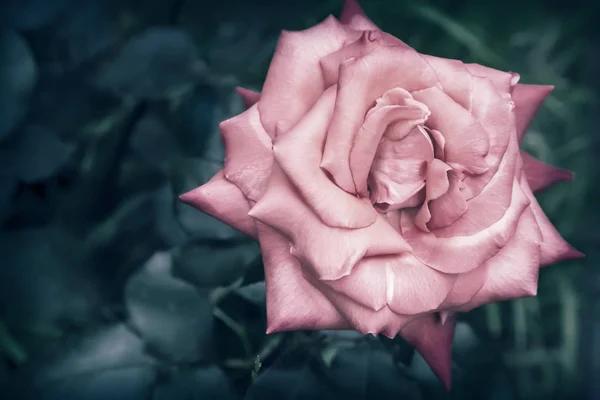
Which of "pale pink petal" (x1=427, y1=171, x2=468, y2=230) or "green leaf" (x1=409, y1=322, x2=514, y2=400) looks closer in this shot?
"pale pink petal" (x1=427, y1=171, x2=468, y2=230)

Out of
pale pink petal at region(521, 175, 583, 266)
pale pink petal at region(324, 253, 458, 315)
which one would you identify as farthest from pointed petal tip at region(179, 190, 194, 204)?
pale pink petal at region(521, 175, 583, 266)

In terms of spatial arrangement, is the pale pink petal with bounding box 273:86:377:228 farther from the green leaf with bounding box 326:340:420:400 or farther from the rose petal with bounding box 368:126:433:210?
the green leaf with bounding box 326:340:420:400

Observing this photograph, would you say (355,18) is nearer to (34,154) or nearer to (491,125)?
(491,125)

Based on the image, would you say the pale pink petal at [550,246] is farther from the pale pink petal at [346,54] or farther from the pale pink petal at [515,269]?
the pale pink petal at [346,54]

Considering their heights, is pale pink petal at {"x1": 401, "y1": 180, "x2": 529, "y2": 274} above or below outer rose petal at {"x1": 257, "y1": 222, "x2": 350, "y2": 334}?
above

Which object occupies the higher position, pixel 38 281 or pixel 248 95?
pixel 248 95

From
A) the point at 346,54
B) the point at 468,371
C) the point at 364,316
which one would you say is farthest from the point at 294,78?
the point at 468,371

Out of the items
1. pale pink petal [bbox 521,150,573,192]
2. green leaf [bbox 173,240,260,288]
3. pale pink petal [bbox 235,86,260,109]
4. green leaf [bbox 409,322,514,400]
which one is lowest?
green leaf [bbox 409,322,514,400]
